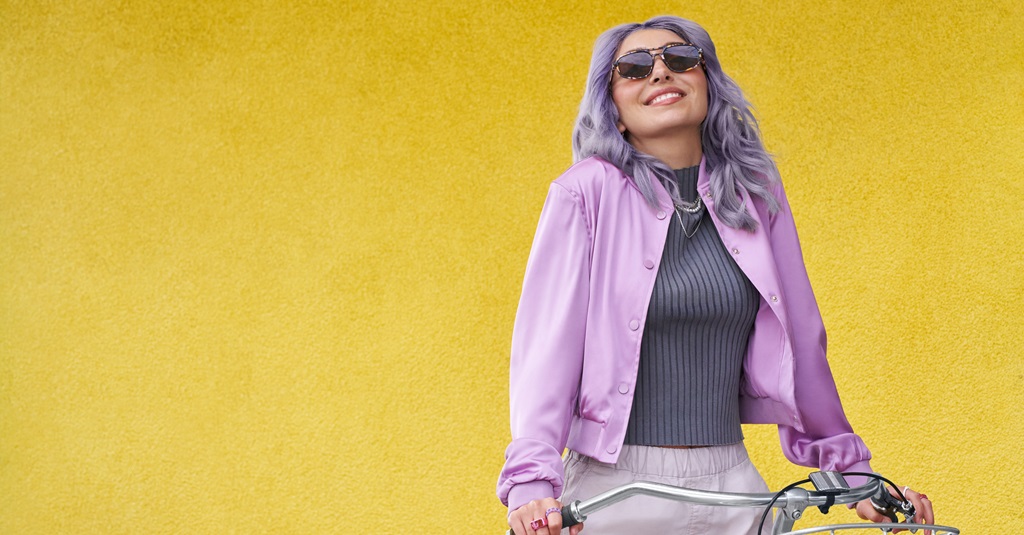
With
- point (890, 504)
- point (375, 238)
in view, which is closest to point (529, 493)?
point (890, 504)

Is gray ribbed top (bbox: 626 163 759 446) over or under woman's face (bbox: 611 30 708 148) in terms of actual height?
under

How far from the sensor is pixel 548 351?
5.11ft

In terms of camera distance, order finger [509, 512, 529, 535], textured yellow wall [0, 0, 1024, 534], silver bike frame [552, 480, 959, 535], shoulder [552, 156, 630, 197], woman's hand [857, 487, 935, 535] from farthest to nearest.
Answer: textured yellow wall [0, 0, 1024, 534] → shoulder [552, 156, 630, 197] → woman's hand [857, 487, 935, 535] → finger [509, 512, 529, 535] → silver bike frame [552, 480, 959, 535]

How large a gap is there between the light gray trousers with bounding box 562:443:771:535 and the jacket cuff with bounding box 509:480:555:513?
0.14 metres

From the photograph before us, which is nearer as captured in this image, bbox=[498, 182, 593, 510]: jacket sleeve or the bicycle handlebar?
the bicycle handlebar

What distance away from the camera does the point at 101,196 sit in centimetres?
341

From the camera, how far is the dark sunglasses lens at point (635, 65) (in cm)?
173

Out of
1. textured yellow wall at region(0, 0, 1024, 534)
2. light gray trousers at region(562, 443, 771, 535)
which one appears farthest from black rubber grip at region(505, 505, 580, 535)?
textured yellow wall at region(0, 0, 1024, 534)

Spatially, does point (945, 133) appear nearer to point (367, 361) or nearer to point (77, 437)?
point (367, 361)

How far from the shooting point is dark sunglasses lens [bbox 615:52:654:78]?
173 cm

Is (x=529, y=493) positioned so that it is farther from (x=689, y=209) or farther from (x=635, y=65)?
(x=635, y=65)

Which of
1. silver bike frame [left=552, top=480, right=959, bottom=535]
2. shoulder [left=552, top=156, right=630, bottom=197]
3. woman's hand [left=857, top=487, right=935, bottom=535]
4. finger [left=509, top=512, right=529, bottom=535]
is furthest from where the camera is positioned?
shoulder [left=552, top=156, right=630, bottom=197]

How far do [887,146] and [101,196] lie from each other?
237 centimetres

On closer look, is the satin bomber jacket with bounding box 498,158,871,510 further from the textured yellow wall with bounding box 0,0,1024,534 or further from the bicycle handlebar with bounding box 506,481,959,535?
the textured yellow wall with bounding box 0,0,1024,534
